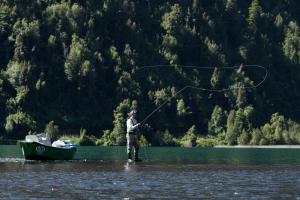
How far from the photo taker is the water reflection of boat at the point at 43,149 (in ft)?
260

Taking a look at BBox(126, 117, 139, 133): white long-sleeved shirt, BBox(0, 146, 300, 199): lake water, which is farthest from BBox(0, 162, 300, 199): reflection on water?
BBox(126, 117, 139, 133): white long-sleeved shirt

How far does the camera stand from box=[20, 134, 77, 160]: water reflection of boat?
79.2 metres

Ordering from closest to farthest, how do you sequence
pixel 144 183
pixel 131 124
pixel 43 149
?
pixel 144 183 < pixel 131 124 < pixel 43 149

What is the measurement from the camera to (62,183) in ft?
168

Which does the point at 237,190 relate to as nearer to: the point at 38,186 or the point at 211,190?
the point at 211,190

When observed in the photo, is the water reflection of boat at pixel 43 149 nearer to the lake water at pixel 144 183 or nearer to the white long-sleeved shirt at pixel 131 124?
the white long-sleeved shirt at pixel 131 124

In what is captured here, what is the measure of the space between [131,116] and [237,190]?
3085cm

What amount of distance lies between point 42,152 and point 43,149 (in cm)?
27

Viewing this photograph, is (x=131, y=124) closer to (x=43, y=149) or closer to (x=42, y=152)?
(x=43, y=149)

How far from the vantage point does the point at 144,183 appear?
5119cm

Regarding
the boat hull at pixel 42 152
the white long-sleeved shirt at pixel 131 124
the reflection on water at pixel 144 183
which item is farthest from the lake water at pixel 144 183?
the boat hull at pixel 42 152

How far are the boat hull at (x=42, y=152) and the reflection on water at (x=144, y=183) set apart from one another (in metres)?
13.1

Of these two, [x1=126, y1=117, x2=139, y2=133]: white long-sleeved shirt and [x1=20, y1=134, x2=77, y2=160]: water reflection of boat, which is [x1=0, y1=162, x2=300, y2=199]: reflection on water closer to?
[x1=126, y1=117, x2=139, y2=133]: white long-sleeved shirt

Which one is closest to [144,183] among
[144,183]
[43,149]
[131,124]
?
[144,183]
